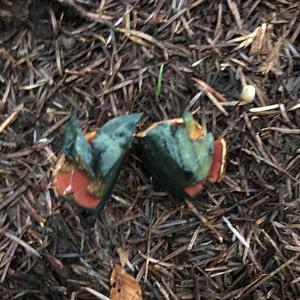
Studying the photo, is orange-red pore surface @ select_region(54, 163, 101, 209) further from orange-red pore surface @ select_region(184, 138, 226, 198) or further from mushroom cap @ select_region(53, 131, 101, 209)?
orange-red pore surface @ select_region(184, 138, 226, 198)

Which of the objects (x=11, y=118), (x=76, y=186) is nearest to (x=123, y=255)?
(x=76, y=186)

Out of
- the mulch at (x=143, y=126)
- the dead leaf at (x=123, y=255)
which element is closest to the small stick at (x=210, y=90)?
the mulch at (x=143, y=126)

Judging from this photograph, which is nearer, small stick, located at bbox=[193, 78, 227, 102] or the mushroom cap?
the mushroom cap

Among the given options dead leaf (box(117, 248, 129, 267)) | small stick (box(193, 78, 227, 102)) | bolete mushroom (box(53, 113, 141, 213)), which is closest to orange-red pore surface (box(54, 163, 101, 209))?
bolete mushroom (box(53, 113, 141, 213))

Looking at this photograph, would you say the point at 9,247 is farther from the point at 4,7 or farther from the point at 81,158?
the point at 4,7

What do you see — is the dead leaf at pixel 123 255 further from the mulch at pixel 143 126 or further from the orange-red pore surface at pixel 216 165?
the orange-red pore surface at pixel 216 165
